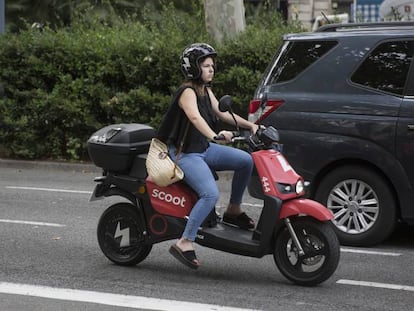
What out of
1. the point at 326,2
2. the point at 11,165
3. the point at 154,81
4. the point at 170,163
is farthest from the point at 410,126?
the point at 326,2

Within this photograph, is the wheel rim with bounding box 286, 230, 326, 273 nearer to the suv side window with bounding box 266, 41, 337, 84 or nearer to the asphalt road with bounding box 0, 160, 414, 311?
the asphalt road with bounding box 0, 160, 414, 311

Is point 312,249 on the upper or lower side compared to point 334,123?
lower

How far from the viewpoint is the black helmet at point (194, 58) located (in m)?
6.20

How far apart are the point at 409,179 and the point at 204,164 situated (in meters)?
2.16

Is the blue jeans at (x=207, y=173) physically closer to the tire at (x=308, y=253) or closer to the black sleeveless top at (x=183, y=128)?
the black sleeveless top at (x=183, y=128)

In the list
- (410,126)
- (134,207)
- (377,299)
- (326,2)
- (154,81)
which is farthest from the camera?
(326,2)

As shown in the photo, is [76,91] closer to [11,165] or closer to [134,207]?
[11,165]

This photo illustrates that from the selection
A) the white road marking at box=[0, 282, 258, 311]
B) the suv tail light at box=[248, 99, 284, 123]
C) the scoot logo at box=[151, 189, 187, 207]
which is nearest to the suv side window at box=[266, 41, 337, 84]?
the suv tail light at box=[248, 99, 284, 123]

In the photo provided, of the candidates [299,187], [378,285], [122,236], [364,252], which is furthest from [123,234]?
[364,252]

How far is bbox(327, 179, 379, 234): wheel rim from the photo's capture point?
7648 mm

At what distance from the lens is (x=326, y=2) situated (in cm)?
3138

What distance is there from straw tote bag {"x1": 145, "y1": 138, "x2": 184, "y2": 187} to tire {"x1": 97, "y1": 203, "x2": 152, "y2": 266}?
47 cm

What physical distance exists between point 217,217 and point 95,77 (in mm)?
8080

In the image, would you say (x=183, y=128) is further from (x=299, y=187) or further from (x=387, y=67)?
(x=387, y=67)
